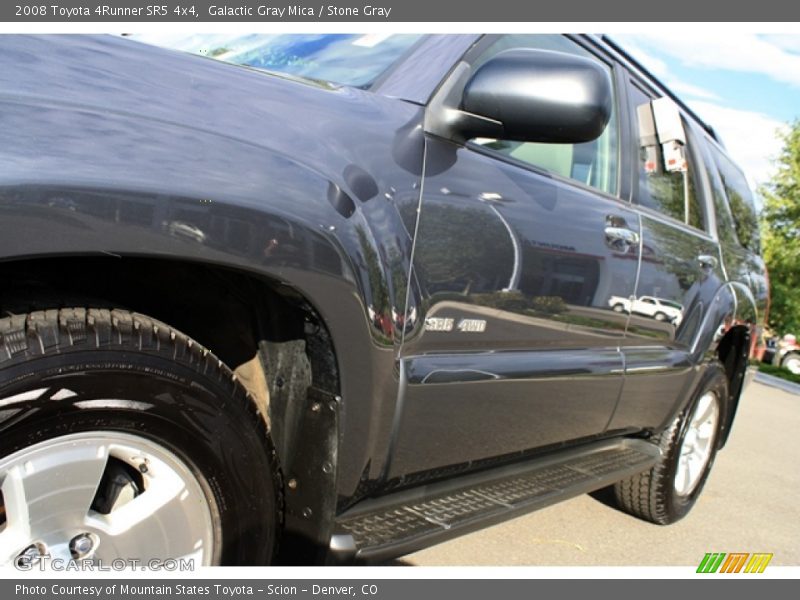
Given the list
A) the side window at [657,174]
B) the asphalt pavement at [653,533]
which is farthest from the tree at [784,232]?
the side window at [657,174]

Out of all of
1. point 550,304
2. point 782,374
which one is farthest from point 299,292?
point 782,374

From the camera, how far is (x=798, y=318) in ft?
62.5

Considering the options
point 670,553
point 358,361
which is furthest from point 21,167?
point 670,553

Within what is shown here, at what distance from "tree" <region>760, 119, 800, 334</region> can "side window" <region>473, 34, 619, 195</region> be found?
1869cm

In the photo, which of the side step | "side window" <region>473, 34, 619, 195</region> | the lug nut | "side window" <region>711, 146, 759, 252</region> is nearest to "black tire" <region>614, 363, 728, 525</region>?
the side step

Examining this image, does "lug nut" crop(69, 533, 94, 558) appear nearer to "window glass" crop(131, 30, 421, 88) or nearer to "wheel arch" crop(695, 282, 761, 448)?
"window glass" crop(131, 30, 421, 88)

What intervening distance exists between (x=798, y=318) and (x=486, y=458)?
19400mm

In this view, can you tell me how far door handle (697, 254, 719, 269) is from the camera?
3512 mm

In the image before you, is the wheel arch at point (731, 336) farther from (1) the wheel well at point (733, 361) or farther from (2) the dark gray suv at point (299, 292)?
(2) the dark gray suv at point (299, 292)

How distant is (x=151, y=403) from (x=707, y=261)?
115 inches

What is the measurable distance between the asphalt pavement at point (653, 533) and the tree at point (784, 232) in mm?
16289

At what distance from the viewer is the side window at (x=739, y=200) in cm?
436

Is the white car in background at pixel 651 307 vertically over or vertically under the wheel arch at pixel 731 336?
over

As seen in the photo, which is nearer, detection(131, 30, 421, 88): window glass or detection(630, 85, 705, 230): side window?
detection(131, 30, 421, 88): window glass
